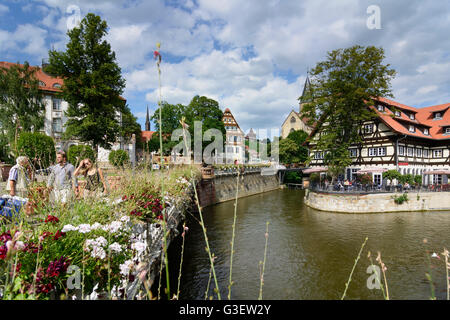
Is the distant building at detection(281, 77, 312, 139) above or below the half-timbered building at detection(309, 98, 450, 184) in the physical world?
above

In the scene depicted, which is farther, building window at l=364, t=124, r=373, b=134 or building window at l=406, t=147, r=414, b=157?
building window at l=364, t=124, r=373, b=134

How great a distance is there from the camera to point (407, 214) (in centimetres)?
1825

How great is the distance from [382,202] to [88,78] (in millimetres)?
26353

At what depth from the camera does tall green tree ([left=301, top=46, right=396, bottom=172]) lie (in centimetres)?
2112

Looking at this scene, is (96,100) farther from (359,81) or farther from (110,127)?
(359,81)

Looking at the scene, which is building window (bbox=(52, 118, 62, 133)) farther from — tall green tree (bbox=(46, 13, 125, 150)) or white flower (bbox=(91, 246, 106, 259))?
white flower (bbox=(91, 246, 106, 259))

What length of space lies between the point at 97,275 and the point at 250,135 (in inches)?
2804

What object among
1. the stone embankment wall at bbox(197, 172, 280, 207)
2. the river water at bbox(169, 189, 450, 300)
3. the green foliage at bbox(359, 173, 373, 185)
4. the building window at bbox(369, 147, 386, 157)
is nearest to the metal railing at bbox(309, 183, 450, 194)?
the green foliage at bbox(359, 173, 373, 185)

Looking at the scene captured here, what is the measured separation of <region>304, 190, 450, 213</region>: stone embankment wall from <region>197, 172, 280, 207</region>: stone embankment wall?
7.96 m

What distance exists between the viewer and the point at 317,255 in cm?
1027

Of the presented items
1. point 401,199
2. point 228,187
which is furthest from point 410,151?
point 228,187

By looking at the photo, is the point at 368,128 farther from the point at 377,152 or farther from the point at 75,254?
the point at 75,254

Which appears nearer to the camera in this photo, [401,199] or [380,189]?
[401,199]

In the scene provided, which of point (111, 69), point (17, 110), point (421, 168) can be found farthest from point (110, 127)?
point (421, 168)
